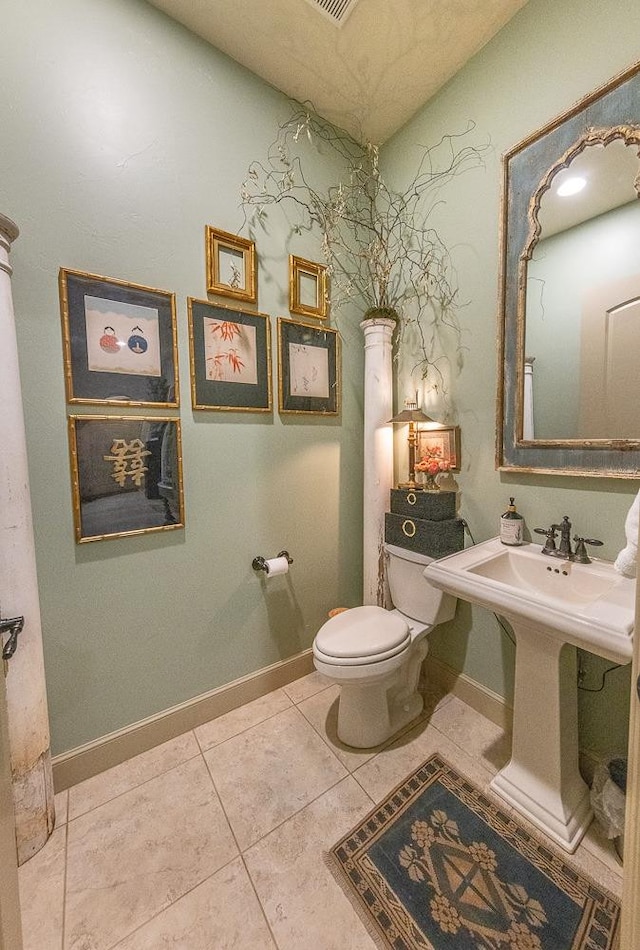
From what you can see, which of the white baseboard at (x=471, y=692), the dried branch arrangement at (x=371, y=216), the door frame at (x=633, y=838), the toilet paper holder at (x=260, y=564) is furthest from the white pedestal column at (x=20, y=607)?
the white baseboard at (x=471, y=692)

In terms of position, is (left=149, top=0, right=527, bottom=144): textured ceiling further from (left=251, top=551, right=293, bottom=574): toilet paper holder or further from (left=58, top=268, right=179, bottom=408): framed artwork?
(left=251, top=551, right=293, bottom=574): toilet paper holder

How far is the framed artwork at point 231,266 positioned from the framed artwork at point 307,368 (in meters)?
0.20

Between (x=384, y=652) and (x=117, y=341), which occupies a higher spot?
(x=117, y=341)

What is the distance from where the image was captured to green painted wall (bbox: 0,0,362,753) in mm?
1169

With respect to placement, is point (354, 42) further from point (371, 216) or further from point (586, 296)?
point (586, 296)

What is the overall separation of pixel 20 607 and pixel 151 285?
47.6 inches

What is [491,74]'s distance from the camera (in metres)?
1.43

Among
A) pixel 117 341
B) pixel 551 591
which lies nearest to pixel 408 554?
pixel 551 591

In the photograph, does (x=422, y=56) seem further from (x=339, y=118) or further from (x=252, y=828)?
(x=252, y=828)

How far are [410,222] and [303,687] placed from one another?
2442mm

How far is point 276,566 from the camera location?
165 cm

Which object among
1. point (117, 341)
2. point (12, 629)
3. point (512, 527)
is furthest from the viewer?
point (512, 527)

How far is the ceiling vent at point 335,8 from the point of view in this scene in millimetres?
1313

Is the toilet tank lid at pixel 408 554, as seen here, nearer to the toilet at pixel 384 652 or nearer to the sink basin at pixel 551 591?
the toilet at pixel 384 652
